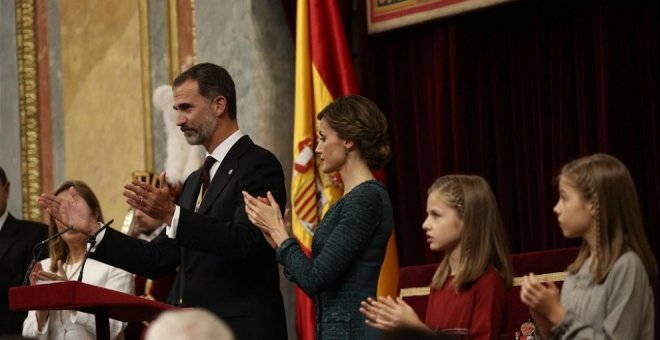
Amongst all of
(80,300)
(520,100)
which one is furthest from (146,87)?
(80,300)

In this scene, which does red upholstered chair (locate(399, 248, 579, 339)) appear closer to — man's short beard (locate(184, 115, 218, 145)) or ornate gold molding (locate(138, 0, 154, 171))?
man's short beard (locate(184, 115, 218, 145))

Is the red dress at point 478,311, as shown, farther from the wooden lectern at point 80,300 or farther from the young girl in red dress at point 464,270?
the wooden lectern at point 80,300

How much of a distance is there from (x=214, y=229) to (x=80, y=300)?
599 millimetres

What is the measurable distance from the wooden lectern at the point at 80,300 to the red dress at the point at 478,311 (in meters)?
1.01

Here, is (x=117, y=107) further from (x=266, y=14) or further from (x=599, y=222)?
(x=599, y=222)

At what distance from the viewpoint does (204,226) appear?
5.05 meters

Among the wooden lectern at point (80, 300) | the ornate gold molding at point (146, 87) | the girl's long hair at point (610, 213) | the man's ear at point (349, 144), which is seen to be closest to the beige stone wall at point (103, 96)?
the ornate gold molding at point (146, 87)

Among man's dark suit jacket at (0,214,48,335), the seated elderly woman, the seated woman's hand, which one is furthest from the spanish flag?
the seated woman's hand

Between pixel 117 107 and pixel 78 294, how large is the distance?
14.5 ft

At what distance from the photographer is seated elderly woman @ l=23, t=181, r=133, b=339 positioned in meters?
6.53

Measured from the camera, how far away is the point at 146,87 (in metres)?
8.80

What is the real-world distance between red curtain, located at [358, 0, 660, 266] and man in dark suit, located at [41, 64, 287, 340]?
2.07m

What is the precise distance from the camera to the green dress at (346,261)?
482 centimetres

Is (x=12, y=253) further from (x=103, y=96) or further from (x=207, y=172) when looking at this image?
(x=207, y=172)
